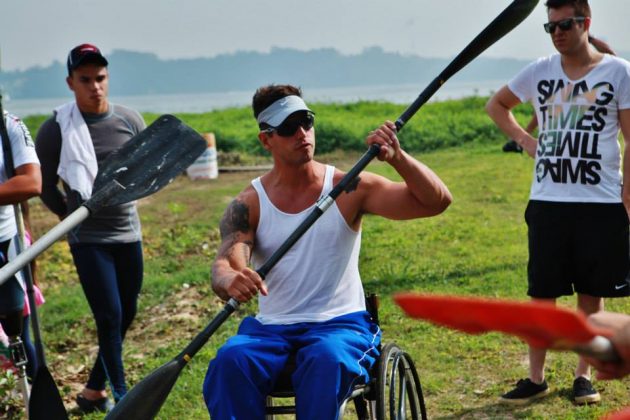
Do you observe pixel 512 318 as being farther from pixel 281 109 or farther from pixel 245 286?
pixel 281 109

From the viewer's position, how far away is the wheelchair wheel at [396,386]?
3.76 m

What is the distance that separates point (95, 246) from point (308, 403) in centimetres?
203

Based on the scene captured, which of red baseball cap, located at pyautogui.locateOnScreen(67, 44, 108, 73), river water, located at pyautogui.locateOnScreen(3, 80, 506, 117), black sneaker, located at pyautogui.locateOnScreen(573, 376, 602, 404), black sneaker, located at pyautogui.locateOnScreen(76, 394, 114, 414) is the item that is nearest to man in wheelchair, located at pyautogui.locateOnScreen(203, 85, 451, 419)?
river water, located at pyautogui.locateOnScreen(3, 80, 506, 117)

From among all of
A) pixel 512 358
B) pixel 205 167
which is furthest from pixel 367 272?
pixel 205 167

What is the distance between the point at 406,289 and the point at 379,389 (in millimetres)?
3827

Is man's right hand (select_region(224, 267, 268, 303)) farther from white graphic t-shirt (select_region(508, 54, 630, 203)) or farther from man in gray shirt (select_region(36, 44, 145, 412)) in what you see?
white graphic t-shirt (select_region(508, 54, 630, 203))

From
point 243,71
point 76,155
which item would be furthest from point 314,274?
point 243,71

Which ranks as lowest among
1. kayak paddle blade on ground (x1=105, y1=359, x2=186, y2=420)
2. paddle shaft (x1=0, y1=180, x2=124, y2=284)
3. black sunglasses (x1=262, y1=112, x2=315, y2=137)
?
kayak paddle blade on ground (x1=105, y1=359, x2=186, y2=420)

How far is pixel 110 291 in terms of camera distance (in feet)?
17.2

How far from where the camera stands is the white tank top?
4062 millimetres

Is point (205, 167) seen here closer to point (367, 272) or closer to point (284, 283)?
point (367, 272)

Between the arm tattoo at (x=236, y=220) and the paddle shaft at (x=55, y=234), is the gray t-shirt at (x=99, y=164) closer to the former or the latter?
the paddle shaft at (x=55, y=234)

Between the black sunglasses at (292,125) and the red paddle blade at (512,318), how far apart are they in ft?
8.81

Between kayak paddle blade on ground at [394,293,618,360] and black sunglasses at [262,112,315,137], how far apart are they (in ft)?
8.75
